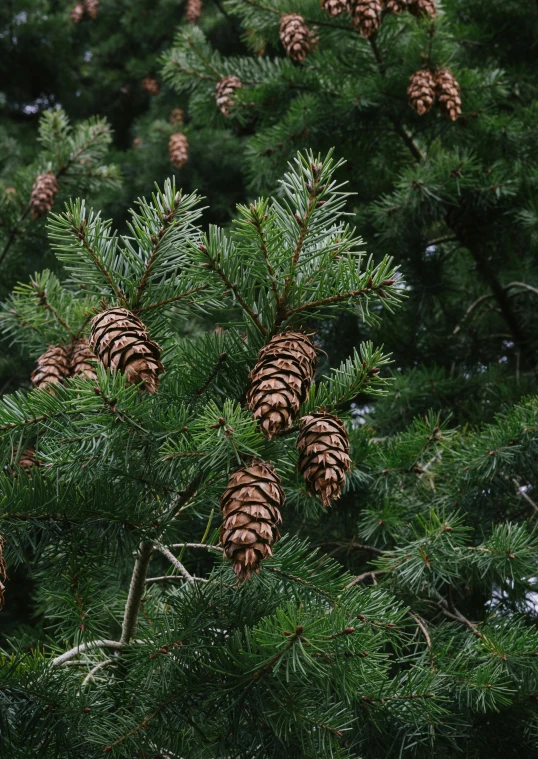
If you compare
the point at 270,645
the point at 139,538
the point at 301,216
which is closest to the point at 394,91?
the point at 301,216

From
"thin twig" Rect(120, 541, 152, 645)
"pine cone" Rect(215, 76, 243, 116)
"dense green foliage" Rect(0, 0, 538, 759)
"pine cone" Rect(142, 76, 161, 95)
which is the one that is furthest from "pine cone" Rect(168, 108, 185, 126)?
"thin twig" Rect(120, 541, 152, 645)

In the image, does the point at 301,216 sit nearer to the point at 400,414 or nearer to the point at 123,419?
the point at 123,419

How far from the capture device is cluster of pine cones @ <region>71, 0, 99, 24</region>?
5.89m

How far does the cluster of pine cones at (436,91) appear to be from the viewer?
104 inches

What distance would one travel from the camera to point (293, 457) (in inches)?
56.7

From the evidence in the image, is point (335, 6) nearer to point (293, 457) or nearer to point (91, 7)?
point (293, 457)

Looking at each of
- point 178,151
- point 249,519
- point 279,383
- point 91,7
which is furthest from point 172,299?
point 91,7

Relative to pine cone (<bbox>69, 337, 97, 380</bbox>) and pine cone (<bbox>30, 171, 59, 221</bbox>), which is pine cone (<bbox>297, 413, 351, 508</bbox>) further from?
pine cone (<bbox>30, 171, 59, 221</bbox>)

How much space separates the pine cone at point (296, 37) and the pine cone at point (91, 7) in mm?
3644

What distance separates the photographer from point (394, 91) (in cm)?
285

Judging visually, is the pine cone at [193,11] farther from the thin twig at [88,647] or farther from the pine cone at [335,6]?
the thin twig at [88,647]

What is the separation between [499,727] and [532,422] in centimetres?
71

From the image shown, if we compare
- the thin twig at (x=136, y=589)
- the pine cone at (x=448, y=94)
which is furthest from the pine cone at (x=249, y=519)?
the pine cone at (x=448, y=94)

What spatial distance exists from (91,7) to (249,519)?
233 inches
